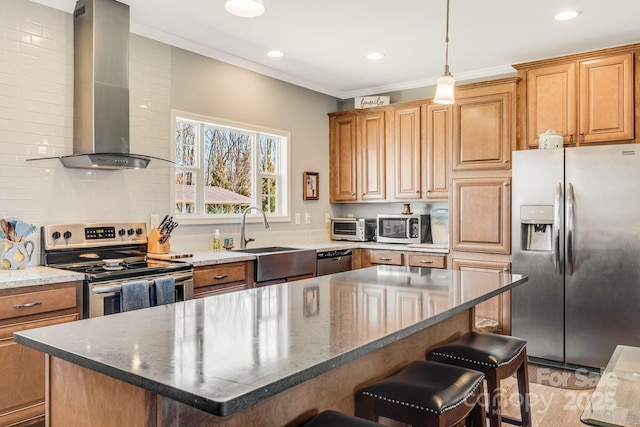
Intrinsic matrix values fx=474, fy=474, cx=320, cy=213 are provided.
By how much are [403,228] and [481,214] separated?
0.86 m

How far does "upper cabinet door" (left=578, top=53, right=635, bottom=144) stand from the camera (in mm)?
3771

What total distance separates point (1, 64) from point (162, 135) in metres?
1.14

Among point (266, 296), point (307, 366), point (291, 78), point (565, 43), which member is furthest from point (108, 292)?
point (565, 43)

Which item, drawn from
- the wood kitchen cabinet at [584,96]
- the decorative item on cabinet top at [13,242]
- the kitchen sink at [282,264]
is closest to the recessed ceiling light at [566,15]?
the wood kitchen cabinet at [584,96]

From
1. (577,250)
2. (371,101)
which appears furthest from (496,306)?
(371,101)

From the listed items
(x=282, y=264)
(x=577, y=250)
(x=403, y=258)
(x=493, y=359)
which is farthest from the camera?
(x=403, y=258)

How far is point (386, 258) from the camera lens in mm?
4770

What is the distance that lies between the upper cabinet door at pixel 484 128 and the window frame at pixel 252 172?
1.69 meters

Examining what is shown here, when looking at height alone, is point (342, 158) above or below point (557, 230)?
above

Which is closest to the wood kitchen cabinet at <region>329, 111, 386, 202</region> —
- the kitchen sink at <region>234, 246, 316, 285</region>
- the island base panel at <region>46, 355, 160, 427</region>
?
the kitchen sink at <region>234, 246, 316, 285</region>

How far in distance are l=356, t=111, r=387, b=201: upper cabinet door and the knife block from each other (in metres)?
2.44

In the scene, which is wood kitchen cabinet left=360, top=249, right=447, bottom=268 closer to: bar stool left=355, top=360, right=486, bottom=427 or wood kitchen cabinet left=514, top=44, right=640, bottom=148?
wood kitchen cabinet left=514, top=44, right=640, bottom=148

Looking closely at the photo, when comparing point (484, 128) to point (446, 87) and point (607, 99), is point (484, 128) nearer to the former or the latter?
point (607, 99)

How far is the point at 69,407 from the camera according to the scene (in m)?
1.37
